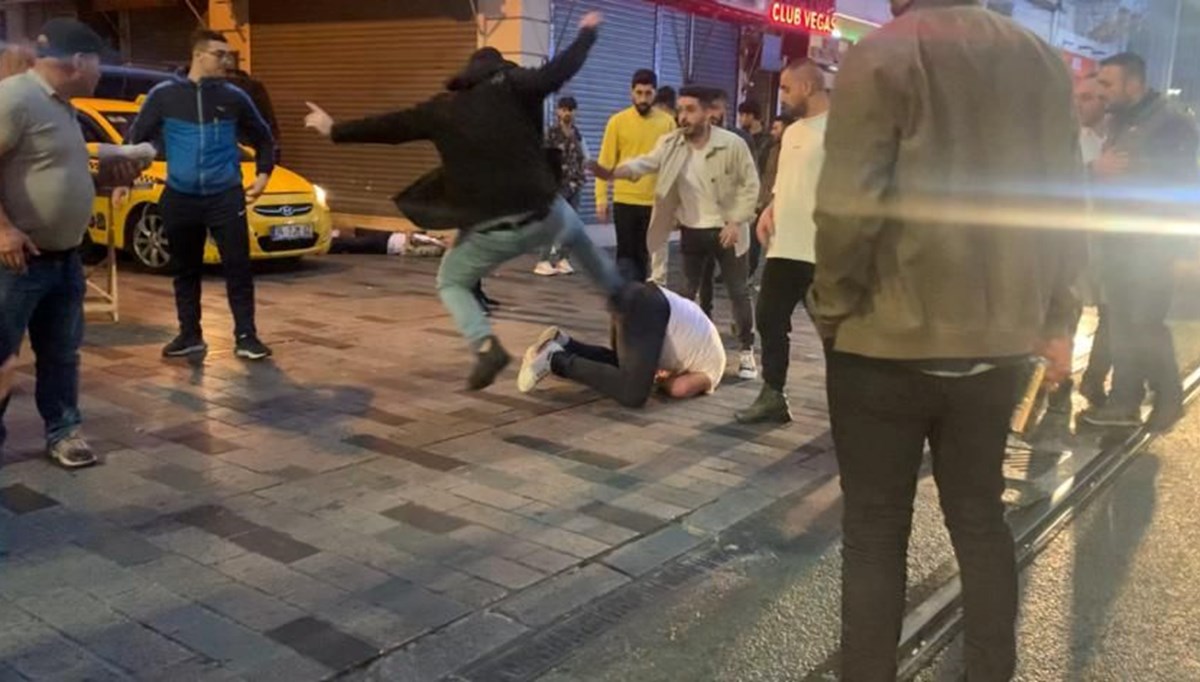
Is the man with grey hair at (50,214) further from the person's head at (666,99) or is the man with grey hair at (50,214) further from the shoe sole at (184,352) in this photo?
the person's head at (666,99)

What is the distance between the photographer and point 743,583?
162 inches

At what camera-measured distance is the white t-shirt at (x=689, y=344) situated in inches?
256

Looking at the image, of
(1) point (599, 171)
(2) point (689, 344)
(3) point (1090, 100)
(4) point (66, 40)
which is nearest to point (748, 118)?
(3) point (1090, 100)

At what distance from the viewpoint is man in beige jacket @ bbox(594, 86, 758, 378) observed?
281 inches

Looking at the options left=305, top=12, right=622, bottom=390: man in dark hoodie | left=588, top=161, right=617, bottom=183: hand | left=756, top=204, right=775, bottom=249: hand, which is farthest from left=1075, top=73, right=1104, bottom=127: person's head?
left=305, top=12, right=622, bottom=390: man in dark hoodie

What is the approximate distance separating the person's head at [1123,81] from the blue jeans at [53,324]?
5481 mm

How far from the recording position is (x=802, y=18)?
17.5 metres

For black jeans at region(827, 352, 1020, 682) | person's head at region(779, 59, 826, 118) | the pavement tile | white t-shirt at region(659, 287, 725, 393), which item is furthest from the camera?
white t-shirt at region(659, 287, 725, 393)

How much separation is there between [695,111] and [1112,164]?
250cm

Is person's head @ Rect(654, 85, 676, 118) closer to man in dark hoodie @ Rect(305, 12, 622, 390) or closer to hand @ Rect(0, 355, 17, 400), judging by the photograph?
man in dark hoodie @ Rect(305, 12, 622, 390)

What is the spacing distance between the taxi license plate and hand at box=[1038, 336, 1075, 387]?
9.27 metres

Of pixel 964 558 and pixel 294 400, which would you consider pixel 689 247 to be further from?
pixel 964 558

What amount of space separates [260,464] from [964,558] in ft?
11.3

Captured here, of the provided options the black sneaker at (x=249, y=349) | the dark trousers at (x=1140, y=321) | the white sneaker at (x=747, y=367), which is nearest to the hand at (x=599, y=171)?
the white sneaker at (x=747, y=367)
